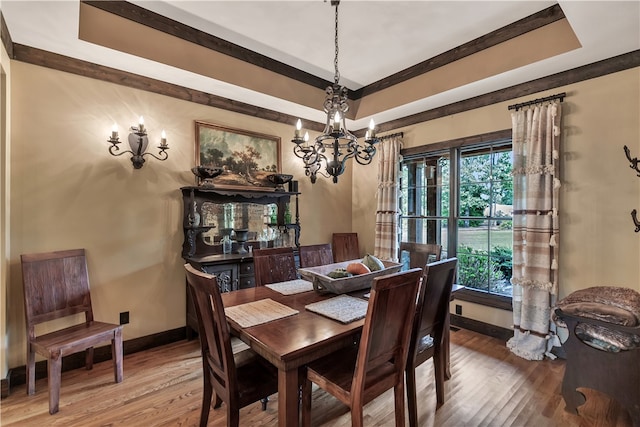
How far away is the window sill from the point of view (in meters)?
3.24

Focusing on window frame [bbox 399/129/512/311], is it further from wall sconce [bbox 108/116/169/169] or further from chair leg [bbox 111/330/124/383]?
chair leg [bbox 111/330/124/383]

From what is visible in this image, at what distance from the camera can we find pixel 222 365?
5.28 feet

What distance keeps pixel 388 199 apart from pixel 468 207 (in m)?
1.01

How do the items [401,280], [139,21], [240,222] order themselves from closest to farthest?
1. [401,280]
2. [139,21]
3. [240,222]

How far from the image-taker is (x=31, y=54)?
8.04ft

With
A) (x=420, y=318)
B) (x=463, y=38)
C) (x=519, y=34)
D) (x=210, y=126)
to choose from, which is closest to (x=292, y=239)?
(x=210, y=126)

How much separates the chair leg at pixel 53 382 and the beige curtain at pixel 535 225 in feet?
12.4

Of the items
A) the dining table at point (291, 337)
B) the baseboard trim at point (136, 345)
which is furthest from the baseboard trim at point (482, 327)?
the dining table at point (291, 337)

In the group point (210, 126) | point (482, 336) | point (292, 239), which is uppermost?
point (210, 126)

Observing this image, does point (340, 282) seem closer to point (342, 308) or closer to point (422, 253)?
point (342, 308)

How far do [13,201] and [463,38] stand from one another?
414cm

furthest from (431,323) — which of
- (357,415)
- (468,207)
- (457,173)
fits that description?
(457,173)

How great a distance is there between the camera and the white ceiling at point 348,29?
2111 millimetres

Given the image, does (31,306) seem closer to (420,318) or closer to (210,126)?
(210,126)
